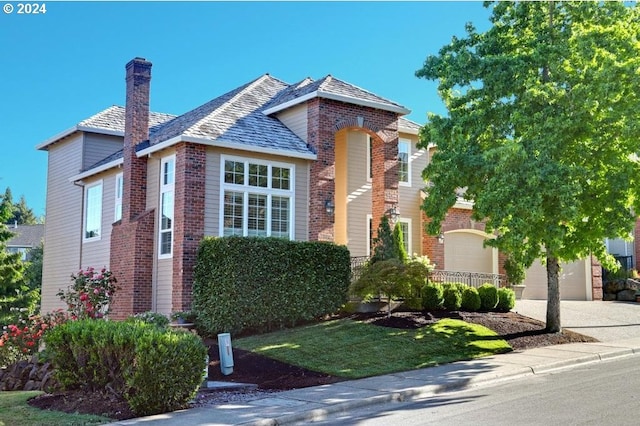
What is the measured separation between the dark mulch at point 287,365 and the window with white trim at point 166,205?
3488 mm

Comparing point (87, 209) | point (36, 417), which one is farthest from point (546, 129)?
point (87, 209)

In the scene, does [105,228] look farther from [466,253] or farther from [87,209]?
[466,253]

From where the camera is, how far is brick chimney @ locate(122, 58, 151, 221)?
19.7 metres

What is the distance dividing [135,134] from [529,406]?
14.6m

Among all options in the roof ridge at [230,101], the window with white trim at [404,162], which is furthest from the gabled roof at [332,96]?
the window with white trim at [404,162]

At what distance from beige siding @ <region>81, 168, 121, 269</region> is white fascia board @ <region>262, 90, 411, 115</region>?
557 centimetres

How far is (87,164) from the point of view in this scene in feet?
79.8

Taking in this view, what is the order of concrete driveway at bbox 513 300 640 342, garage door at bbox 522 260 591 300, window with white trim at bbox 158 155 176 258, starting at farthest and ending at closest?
garage door at bbox 522 260 591 300 < concrete driveway at bbox 513 300 640 342 < window with white trim at bbox 158 155 176 258

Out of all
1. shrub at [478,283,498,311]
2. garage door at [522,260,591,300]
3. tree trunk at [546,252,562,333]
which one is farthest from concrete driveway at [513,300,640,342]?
shrub at [478,283,498,311]

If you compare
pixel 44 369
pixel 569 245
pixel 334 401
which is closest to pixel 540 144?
pixel 569 245

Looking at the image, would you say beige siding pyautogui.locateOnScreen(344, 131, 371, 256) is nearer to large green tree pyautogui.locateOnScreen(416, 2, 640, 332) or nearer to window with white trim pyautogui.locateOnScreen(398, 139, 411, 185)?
window with white trim pyautogui.locateOnScreen(398, 139, 411, 185)

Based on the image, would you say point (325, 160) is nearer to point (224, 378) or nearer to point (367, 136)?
point (367, 136)

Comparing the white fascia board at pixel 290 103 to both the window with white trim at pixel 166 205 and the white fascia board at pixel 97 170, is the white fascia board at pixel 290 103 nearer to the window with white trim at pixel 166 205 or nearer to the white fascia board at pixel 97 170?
the window with white trim at pixel 166 205

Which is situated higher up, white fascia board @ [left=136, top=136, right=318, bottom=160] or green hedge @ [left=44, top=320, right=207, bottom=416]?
white fascia board @ [left=136, top=136, right=318, bottom=160]
